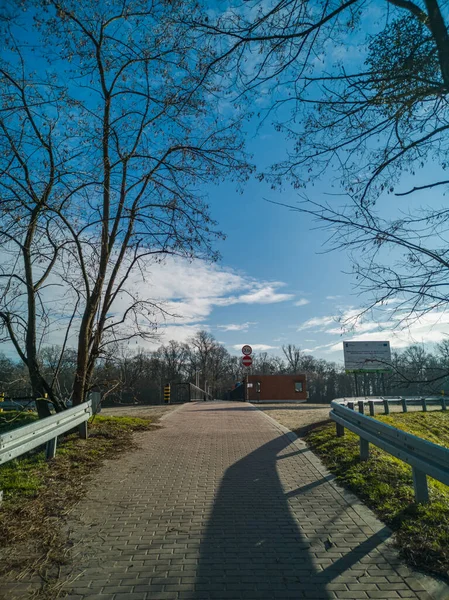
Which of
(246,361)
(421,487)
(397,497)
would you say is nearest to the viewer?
(421,487)

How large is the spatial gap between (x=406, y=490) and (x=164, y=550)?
3.10 m

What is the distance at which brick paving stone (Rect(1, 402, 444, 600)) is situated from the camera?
302 centimetres

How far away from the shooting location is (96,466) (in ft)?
21.5

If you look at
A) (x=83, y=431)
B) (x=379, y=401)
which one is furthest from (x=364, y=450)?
(x=379, y=401)

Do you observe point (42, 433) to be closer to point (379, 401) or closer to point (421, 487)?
point (421, 487)

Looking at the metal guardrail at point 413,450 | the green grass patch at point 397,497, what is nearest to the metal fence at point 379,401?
the green grass patch at point 397,497

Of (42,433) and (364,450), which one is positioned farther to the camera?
(364,450)

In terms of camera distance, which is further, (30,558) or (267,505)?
(267,505)

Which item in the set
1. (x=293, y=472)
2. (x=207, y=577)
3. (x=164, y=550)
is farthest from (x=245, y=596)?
(x=293, y=472)

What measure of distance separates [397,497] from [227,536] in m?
2.24

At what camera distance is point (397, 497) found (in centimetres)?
489

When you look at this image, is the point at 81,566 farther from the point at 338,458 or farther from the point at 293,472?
the point at 338,458

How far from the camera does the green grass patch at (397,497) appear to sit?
3.53m

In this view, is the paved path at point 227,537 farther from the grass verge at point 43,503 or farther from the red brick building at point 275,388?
the red brick building at point 275,388
